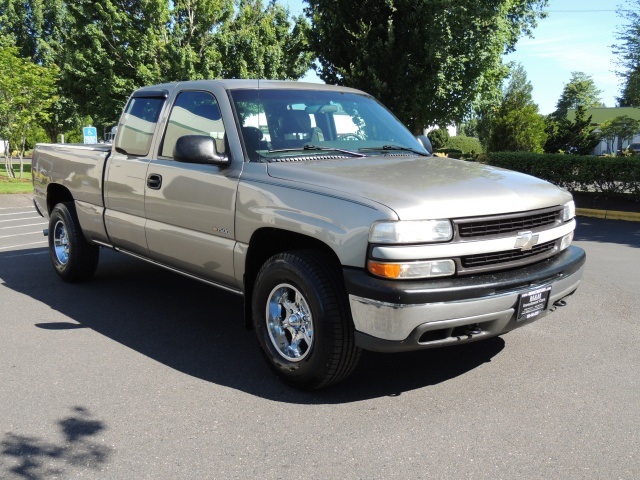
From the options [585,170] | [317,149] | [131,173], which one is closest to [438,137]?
[585,170]

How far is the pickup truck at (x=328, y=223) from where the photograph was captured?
11.6 ft

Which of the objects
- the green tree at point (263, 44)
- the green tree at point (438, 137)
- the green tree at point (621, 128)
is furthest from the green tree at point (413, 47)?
the green tree at point (621, 128)

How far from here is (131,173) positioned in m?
5.44

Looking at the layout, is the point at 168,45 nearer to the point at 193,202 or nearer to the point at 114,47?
the point at 114,47

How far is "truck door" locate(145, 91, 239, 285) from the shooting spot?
449 cm

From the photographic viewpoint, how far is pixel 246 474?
3045 millimetres

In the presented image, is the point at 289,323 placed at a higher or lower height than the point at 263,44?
lower

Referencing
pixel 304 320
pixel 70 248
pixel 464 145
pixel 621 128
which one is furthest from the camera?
pixel 621 128

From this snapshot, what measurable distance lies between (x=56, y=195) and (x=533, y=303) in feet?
17.6

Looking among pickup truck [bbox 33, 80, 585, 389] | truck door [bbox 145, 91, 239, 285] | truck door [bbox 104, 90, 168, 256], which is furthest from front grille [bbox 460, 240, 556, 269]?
truck door [bbox 104, 90, 168, 256]

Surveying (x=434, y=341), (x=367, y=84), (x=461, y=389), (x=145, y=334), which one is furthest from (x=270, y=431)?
(x=367, y=84)

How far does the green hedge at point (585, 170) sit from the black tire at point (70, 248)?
36.7 ft

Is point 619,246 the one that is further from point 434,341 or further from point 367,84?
point 367,84

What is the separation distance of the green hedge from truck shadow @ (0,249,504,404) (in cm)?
1034
